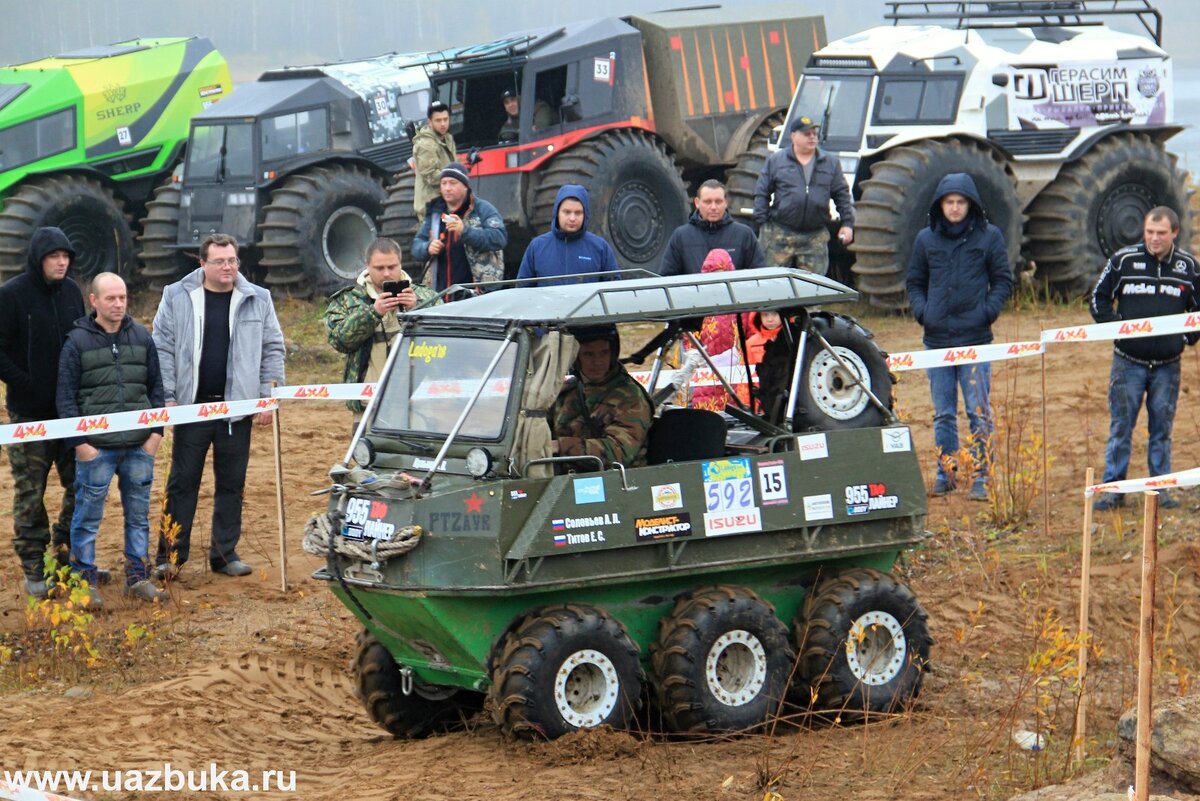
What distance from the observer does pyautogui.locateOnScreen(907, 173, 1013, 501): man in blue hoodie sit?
37.7ft

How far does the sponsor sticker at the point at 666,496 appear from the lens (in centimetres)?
759

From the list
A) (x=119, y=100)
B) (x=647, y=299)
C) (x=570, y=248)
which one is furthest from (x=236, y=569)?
(x=119, y=100)

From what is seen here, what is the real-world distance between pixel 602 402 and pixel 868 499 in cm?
129

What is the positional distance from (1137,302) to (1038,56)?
22.7 ft

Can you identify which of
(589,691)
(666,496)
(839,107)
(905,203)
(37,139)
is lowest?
(589,691)

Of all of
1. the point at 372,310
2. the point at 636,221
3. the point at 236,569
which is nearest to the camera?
the point at 372,310

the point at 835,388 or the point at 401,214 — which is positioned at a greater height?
the point at 401,214

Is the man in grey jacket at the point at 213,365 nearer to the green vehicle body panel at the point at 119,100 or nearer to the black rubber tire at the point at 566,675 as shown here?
the black rubber tire at the point at 566,675

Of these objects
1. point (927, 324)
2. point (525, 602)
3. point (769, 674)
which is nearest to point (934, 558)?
point (927, 324)

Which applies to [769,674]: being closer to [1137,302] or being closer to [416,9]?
[1137,302]

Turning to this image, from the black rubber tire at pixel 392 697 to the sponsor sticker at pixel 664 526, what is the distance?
1222 millimetres

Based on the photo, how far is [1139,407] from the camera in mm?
11133

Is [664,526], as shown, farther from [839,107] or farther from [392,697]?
[839,107]

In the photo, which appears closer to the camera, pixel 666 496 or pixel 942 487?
pixel 666 496
